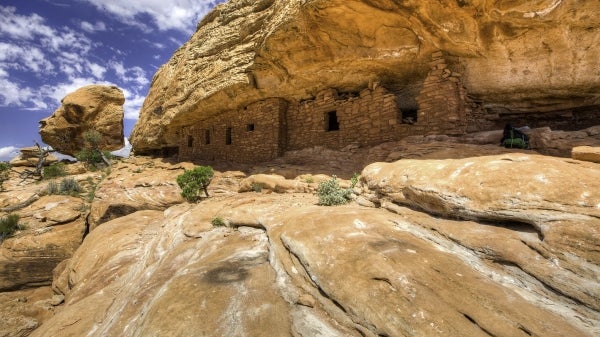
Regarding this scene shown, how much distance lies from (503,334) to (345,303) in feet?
3.65

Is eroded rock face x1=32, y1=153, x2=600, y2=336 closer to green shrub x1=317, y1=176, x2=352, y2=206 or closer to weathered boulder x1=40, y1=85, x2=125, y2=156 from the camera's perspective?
green shrub x1=317, y1=176, x2=352, y2=206

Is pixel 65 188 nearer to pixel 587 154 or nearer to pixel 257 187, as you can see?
pixel 257 187

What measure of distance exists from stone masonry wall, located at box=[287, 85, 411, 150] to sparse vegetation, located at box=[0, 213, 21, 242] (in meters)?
8.75

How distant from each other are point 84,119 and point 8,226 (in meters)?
15.1

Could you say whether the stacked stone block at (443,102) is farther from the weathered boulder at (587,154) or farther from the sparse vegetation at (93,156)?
the sparse vegetation at (93,156)

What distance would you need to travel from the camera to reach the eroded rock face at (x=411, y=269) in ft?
7.27

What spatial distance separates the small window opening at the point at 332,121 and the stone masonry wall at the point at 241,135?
1.75m

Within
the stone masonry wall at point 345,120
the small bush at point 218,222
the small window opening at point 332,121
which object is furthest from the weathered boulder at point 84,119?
the small bush at point 218,222

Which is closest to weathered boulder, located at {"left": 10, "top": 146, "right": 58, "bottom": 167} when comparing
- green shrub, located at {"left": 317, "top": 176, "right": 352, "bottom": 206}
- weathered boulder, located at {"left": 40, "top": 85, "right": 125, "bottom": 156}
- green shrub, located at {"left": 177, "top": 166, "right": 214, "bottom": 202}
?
weathered boulder, located at {"left": 40, "top": 85, "right": 125, "bottom": 156}

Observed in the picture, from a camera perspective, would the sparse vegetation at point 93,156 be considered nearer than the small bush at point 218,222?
No

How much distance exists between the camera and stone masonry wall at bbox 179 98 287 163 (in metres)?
10.8

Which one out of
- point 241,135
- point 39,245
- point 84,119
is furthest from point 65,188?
point 84,119

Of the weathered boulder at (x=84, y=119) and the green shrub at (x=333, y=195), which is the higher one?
the weathered boulder at (x=84, y=119)

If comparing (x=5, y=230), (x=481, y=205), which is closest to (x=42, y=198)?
(x=5, y=230)
